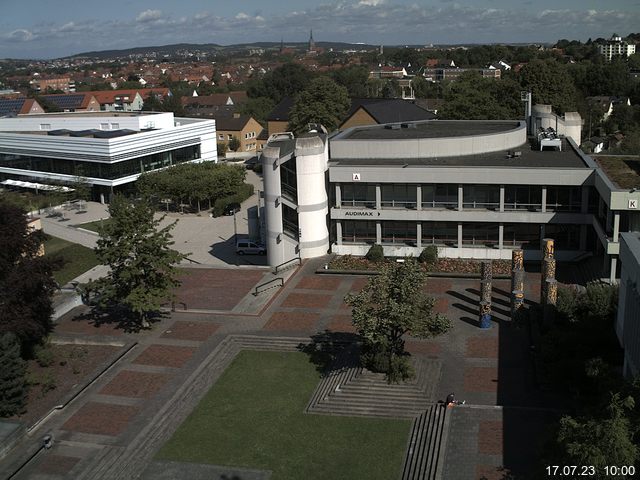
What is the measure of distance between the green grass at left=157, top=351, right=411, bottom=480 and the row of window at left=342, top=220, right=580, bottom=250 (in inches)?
664

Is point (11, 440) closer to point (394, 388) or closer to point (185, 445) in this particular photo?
point (185, 445)

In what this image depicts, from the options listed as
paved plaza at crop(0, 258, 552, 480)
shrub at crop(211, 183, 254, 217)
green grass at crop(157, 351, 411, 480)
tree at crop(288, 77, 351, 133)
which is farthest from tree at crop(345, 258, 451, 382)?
tree at crop(288, 77, 351, 133)

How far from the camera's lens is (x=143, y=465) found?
23328 mm

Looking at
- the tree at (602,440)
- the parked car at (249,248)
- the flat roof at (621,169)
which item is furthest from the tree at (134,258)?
the flat roof at (621,169)

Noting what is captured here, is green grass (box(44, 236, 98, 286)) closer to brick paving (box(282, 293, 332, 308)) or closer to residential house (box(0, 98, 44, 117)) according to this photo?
brick paving (box(282, 293, 332, 308))

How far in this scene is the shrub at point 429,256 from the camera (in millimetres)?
41781

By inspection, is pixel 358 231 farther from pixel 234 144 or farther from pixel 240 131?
pixel 240 131

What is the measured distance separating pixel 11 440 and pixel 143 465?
5.03m

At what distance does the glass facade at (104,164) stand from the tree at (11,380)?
45.4m

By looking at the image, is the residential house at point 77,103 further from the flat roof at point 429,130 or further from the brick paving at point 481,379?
the brick paving at point 481,379

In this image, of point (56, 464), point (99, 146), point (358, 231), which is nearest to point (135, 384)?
point (56, 464)

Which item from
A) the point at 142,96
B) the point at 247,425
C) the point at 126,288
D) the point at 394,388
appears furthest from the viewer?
the point at 142,96

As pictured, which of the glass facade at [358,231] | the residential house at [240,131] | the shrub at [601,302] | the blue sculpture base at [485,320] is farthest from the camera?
the residential house at [240,131]

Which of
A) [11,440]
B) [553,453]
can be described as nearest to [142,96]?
[11,440]
